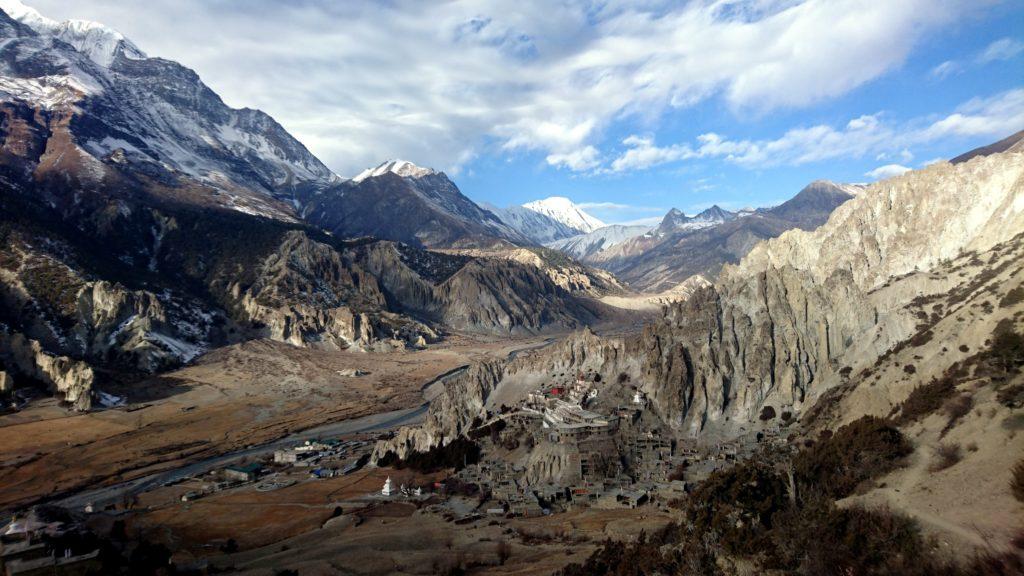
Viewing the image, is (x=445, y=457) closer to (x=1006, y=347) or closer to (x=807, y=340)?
(x=807, y=340)

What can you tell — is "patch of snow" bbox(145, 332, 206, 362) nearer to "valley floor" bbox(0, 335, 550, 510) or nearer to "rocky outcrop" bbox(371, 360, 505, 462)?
"valley floor" bbox(0, 335, 550, 510)

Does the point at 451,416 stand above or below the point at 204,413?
below

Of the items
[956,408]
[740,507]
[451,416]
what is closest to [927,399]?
[956,408]

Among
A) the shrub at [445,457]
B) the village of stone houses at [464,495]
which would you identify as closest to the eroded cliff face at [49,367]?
the village of stone houses at [464,495]

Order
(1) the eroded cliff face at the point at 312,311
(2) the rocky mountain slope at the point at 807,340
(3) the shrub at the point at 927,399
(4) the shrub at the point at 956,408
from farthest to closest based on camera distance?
(1) the eroded cliff face at the point at 312,311 < (2) the rocky mountain slope at the point at 807,340 < (3) the shrub at the point at 927,399 < (4) the shrub at the point at 956,408

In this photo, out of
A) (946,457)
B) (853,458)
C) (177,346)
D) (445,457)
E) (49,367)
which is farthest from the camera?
(177,346)

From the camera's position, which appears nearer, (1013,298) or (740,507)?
(740,507)

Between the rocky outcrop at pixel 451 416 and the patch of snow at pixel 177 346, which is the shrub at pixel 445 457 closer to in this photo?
the rocky outcrop at pixel 451 416
